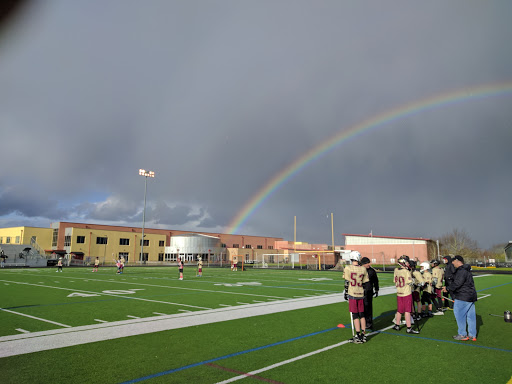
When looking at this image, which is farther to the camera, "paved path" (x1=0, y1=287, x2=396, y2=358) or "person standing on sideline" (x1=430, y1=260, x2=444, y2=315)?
"person standing on sideline" (x1=430, y1=260, x2=444, y2=315)

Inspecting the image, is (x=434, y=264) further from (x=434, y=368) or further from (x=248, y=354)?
(x=248, y=354)

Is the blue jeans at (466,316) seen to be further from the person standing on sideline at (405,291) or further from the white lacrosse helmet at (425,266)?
the white lacrosse helmet at (425,266)

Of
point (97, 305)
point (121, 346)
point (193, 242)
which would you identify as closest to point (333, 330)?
point (121, 346)

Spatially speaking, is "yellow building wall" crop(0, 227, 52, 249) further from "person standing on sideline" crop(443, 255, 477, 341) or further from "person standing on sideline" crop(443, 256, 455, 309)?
"person standing on sideline" crop(443, 255, 477, 341)

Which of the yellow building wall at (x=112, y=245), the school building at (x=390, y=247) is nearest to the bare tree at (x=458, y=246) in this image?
the school building at (x=390, y=247)

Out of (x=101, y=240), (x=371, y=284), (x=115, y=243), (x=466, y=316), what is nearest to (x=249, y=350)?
(x=371, y=284)

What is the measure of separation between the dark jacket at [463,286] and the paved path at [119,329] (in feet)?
17.9

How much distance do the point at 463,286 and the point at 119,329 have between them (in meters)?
8.15

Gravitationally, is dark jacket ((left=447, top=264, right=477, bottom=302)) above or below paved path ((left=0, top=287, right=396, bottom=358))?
above

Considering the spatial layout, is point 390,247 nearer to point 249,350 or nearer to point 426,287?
point 426,287

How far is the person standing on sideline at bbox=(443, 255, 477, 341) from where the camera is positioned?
8188 mm

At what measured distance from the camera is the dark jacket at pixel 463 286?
26.9 ft

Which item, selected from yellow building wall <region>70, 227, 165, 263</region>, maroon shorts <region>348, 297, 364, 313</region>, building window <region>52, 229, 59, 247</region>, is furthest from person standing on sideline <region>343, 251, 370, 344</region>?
building window <region>52, 229, 59, 247</region>

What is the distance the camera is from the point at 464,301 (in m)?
8.27
